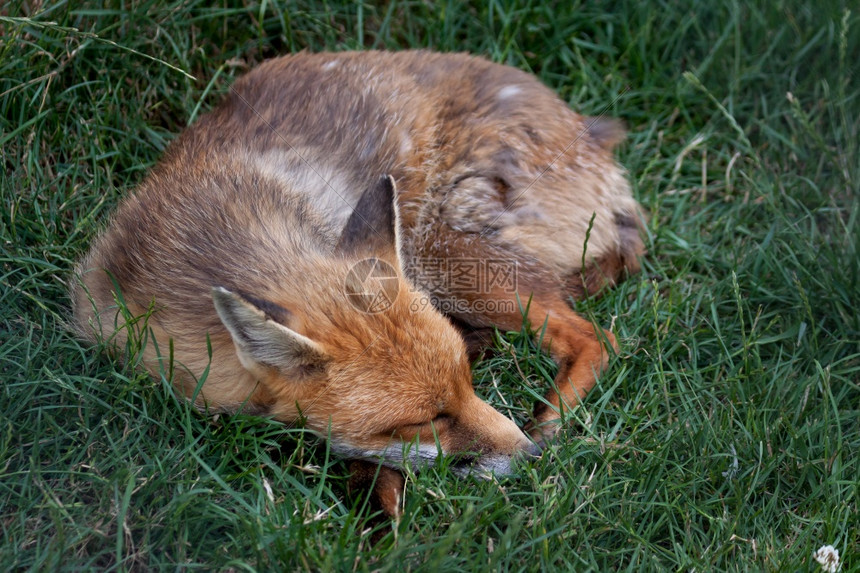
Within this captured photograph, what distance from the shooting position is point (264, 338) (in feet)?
9.40

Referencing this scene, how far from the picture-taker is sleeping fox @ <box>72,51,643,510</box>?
3.07m

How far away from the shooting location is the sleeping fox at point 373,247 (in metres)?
3.07

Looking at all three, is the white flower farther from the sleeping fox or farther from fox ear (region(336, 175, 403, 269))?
fox ear (region(336, 175, 403, 269))

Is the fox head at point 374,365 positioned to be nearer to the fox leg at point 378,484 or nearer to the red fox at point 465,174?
the fox leg at point 378,484

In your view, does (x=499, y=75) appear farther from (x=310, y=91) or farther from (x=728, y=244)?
(x=728, y=244)

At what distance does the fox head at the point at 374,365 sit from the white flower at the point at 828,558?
1.26 m

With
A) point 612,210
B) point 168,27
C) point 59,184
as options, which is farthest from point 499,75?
point 59,184

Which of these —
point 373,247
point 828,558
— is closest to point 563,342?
point 373,247

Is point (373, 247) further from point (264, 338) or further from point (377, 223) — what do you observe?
point (264, 338)

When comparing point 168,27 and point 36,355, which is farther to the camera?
point 168,27

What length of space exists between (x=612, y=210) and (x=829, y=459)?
5.78 ft

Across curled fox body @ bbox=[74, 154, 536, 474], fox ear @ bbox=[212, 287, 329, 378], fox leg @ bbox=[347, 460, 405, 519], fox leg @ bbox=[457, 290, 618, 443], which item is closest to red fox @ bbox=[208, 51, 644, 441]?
fox leg @ bbox=[457, 290, 618, 443]

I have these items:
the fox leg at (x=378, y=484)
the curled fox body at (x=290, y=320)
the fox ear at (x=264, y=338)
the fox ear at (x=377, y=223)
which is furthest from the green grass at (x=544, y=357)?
the fox ear at (x=377, y=223)

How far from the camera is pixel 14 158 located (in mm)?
4117
